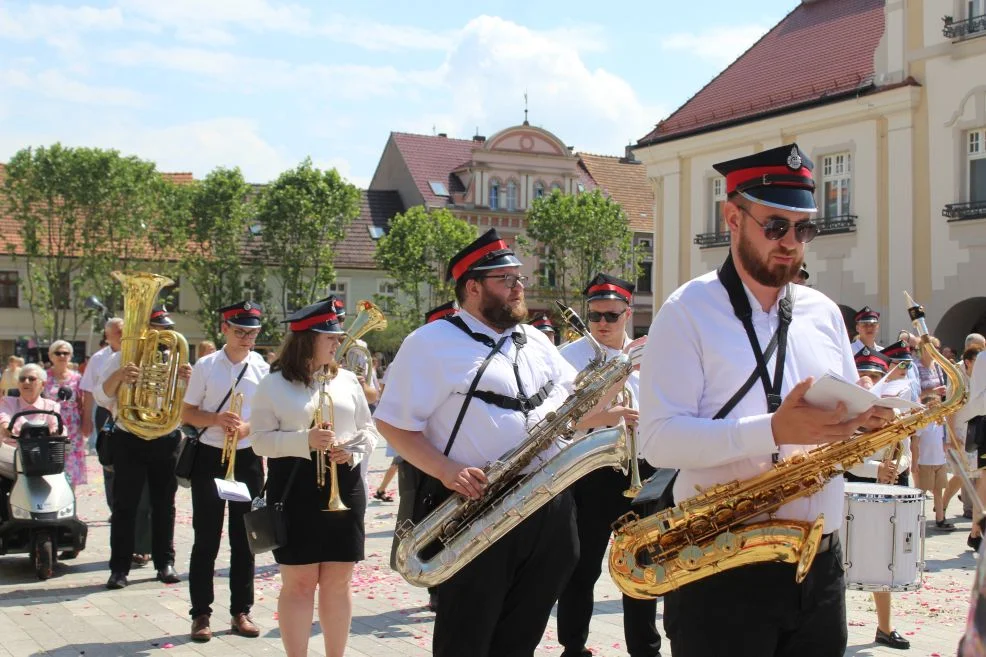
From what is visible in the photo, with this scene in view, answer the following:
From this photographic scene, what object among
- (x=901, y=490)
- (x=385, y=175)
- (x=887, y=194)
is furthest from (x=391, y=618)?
(x=385, y=175)

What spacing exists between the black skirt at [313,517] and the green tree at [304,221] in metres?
45.8

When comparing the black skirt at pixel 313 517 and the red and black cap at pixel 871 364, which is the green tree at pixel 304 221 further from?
the black skirt at pixel 313 517

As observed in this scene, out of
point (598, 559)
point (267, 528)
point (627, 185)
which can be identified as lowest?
point (598, 559)

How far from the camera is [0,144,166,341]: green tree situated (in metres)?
48.8

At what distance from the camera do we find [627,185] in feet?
202

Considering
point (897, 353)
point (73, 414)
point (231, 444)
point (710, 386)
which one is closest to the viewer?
point (710, 386)

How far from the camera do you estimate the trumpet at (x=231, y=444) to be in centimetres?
816

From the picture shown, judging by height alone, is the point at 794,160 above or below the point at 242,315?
above

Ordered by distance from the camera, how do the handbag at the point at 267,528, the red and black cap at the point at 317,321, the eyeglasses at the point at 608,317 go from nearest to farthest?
the handbag at the point at 267,528 < the red and black cap at the point at 317,321 < the eyeglasses at the point at 608,317

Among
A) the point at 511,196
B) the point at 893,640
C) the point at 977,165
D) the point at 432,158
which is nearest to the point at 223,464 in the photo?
the point at 893,640

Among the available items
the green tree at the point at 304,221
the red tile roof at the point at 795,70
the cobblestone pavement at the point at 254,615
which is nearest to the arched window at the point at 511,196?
the green tree at the point at 304,221

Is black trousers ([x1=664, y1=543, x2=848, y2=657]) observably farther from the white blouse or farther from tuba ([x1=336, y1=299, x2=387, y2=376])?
tuba ([x1=336, y1=299, x2=387, y2=376])

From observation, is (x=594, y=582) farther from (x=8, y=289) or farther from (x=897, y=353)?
(x=8, y=289)

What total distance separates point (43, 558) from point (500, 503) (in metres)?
6.77
